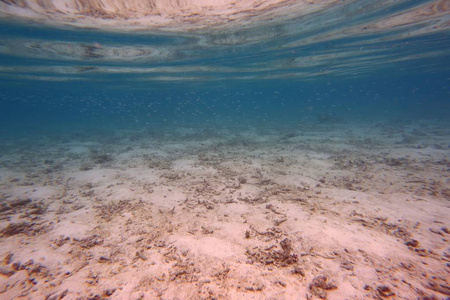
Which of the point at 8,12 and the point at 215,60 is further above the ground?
the point at 8,12

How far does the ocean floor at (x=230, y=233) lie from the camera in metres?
3.04

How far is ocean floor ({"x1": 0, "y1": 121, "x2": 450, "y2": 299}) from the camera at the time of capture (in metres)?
3.04

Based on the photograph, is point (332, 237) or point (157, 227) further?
point (157, 227)

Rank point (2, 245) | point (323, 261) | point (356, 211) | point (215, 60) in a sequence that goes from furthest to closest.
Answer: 1. point (215, 60)
2. point (356, 211)
3. point (2, 245)
4. point (323, 261)

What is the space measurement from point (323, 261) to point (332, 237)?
28.6 inches

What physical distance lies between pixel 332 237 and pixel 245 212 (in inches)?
79.7

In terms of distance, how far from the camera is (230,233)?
14.2 feet

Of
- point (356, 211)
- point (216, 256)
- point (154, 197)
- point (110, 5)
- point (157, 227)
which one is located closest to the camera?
point (216, 256)

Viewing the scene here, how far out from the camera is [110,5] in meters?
10.3

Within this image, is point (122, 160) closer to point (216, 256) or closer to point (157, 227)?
point (157, 227)

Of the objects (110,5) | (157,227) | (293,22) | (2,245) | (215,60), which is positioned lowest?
(157,227)

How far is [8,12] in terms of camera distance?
1093 centimetres

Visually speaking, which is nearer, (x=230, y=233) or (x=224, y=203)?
(x=230, y=233)

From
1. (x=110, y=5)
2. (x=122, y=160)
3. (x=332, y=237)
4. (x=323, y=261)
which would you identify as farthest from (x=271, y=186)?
(x=110, y=5)
